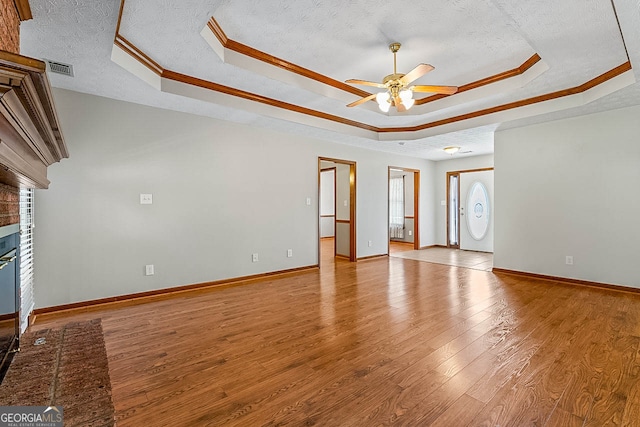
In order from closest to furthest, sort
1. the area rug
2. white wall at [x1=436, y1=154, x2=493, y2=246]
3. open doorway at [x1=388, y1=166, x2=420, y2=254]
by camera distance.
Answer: the area rug
white wall at [x1=436, y1=154, x2=493, y2=246]
open doorway at [x1=388, y1=166, x2=420, y2=254]

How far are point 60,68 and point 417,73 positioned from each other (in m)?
3.32

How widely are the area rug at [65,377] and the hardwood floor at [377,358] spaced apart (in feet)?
0.39

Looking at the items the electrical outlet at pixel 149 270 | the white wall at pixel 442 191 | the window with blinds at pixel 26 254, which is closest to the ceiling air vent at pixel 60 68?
the window with blinds at pixel 26 254

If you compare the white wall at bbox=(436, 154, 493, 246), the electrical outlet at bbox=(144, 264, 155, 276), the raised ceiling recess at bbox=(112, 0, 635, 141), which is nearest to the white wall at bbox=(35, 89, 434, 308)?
the electrical outlet at bbox=(144, 264, 155, 276)

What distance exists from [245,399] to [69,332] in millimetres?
1857

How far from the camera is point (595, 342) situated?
8.24ft

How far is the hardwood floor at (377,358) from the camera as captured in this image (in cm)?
168

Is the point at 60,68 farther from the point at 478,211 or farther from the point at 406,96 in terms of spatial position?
the point at 478,211

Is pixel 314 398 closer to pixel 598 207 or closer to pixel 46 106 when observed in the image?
pixel 46 106

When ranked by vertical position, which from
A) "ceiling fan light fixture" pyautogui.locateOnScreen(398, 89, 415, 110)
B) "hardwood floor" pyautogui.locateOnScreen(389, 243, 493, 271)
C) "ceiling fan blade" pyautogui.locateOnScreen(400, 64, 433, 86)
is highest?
"ceiling fan blade" pyautogui.locateOnScreen(400, 64, 433, 86)

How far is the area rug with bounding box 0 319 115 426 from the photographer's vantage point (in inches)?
61.1

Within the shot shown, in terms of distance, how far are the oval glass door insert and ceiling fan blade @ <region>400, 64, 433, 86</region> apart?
17.9ft

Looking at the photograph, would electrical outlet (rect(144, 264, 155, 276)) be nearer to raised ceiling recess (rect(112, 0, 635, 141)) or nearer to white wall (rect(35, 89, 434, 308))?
white wall (rect(35, 89, 434, 308))

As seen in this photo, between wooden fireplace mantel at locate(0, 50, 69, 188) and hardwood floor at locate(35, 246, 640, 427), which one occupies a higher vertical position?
wooden fireplace mantel at locate(0, 50, 69, 188)
